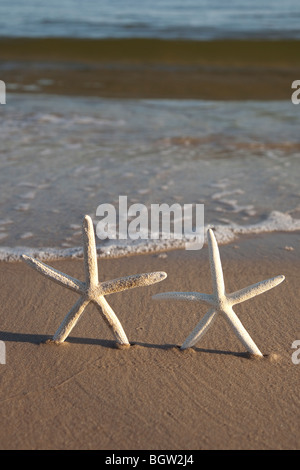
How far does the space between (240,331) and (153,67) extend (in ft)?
36.2

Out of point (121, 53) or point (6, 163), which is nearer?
point (6, 163)

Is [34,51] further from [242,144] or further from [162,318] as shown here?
[162,318]

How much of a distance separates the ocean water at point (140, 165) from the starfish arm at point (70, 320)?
1.20m

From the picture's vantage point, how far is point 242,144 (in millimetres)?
6957

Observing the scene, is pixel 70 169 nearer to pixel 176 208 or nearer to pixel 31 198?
pixel 31 198

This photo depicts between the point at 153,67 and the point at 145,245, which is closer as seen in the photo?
the point at 145,245

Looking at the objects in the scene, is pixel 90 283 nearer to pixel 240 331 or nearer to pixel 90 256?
pixel 90 256

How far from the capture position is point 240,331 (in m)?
2.82


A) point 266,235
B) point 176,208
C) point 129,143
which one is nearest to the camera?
point 266,235

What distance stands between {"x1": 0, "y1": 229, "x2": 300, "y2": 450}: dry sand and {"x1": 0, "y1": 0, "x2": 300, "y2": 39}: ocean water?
1415 centimetres

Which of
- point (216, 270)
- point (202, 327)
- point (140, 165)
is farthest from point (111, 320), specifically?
point (140, 165)
